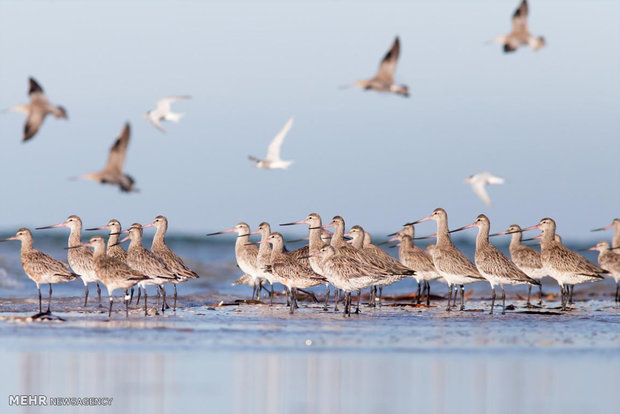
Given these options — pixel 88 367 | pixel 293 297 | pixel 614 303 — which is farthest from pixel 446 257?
pixel 88 367

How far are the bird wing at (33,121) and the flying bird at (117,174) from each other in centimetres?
91

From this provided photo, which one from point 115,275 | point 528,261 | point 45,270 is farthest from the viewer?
point 528,261

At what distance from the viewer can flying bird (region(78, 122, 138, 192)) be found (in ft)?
50.9

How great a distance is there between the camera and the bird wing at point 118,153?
15.5 metres

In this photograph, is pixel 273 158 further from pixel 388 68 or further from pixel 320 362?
pixel 320 362

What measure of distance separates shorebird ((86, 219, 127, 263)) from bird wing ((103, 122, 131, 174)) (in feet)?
11.6

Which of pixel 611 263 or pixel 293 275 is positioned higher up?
pixel 611 263

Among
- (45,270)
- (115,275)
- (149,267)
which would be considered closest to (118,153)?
(115,275)

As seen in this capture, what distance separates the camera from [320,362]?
11.9 meters

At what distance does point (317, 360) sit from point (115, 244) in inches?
353

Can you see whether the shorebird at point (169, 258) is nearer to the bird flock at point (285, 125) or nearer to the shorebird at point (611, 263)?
the bird flock at point (285, 125)

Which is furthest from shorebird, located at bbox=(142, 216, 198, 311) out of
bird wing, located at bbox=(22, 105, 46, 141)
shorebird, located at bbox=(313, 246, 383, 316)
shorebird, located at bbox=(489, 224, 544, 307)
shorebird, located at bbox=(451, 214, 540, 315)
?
shorebird, located at bbox=(489, 224, 544, 307)

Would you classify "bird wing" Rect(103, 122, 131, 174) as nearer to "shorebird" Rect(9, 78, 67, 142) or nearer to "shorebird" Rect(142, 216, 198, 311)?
"shorebird" Rect(9, 78, 67, 142)

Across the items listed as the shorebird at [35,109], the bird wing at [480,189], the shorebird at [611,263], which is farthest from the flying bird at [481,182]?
the shorebird at [35,109]
